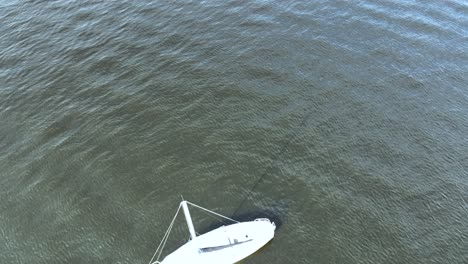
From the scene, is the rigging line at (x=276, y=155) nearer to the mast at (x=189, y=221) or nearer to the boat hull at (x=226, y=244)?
the boat hull at (x=226, y=244)

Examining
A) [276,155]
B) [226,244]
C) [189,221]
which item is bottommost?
[226,244]

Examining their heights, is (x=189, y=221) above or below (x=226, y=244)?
above

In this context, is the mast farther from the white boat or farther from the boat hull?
the boat hull

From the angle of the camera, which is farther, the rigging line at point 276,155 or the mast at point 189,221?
the rigging line at point 276,155

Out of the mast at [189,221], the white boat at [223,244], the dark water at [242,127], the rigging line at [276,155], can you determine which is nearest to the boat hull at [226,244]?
the white boat at [223,244]

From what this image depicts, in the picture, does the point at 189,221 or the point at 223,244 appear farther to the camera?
the point at 189,221

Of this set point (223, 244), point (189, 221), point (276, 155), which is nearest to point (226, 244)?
point (223, 244)

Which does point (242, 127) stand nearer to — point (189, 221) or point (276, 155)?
point (276, 155)
